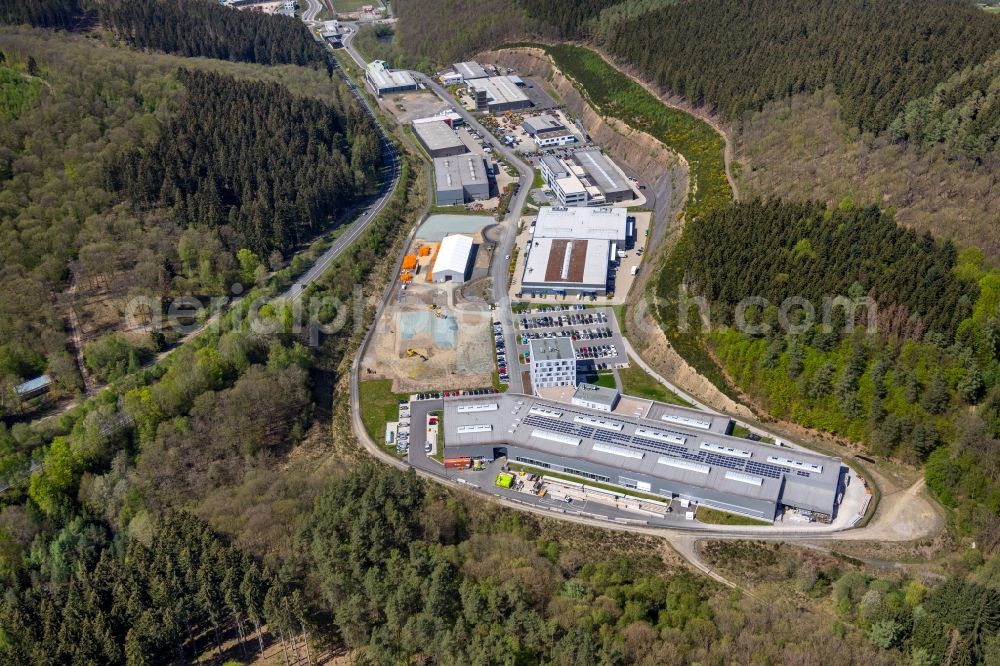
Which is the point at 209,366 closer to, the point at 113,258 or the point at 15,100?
the point at 113,258

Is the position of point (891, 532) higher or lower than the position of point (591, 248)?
lower

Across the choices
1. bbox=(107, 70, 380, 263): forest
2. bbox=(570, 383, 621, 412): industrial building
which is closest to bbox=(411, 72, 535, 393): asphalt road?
bbox=(570, 383, 621, 412): industrial building

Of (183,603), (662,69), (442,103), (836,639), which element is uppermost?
(662,69)

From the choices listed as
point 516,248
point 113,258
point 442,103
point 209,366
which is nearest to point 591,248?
point 516,248

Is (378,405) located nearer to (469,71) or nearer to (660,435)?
(660,435)

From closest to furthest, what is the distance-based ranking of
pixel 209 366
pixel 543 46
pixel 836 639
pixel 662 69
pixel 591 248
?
pixel 836 639 → pixel 209 366 → pixel 591 248 → pixel 662 69 → pixel 543 46

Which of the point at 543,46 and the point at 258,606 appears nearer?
the point at 258,606

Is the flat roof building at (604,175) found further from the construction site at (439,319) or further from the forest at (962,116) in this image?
the forest at (962,116)

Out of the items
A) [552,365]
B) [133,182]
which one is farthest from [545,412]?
[133,182]
